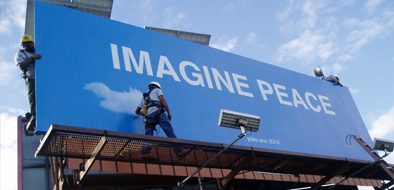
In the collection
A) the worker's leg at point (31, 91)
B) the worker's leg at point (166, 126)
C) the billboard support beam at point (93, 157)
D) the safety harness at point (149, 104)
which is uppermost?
the worker's leg at point (31, 91)

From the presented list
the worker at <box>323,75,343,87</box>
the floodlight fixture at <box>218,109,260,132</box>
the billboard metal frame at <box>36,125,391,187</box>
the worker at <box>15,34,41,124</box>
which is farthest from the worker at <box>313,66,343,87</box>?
the worker at <box>15,34,41,124</box>

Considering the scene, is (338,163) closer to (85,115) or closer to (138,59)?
(138,59)

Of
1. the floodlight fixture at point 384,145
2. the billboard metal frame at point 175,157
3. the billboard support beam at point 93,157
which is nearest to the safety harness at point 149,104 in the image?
the billboard metal frame at point 175,157

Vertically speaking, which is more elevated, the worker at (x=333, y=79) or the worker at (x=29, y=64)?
the worker at (x=333, y=79)

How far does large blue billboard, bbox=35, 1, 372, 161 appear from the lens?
28.7 ft

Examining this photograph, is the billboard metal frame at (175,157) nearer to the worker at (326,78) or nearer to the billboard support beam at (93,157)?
the billboard support beam at (93,157)

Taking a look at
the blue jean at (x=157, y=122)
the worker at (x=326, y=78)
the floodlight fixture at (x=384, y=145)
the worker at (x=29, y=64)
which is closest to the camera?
the worker at (x=29, y=64)

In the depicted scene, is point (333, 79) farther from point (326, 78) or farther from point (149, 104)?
point (149, 104)

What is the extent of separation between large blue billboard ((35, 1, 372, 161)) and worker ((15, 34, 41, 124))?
0.72 ft

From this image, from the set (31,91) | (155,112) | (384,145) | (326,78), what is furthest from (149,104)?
(326,78)

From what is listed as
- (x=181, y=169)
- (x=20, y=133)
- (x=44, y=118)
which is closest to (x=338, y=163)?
(x=181, y=169)

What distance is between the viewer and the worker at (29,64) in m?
8.55

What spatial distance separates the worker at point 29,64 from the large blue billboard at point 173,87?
22 centimetres

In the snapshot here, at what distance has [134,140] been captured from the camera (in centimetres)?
762
